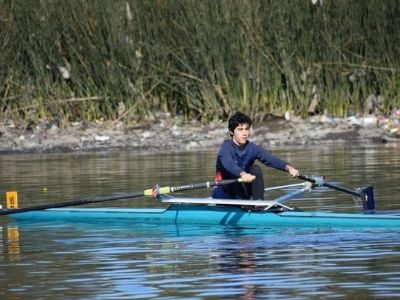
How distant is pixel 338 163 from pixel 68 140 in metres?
8.59

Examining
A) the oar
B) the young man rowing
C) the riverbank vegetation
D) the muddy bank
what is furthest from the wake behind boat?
the riverbank vegetation

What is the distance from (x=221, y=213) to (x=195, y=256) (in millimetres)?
2457

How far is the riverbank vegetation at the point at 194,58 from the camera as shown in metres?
26.9

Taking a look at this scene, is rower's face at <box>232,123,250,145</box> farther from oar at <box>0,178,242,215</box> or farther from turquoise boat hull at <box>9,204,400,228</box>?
turquoise boat hull at <box>9,204,400,228</box>

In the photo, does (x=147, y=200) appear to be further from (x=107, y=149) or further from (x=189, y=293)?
(x=107, y=149)

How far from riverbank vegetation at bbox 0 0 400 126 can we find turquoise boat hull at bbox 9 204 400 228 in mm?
11873

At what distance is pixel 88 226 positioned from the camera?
587 inches

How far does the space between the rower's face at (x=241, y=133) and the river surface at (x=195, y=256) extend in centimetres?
103

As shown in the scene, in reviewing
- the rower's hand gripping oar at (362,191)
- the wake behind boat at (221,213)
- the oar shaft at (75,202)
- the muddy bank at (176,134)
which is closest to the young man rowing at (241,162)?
the wake behind boat at (221,213)

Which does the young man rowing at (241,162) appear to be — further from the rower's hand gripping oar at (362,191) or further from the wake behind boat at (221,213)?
the rower's hand gripping oar at (362,191)

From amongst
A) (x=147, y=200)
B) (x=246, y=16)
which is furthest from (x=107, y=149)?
(x=147, y=200)

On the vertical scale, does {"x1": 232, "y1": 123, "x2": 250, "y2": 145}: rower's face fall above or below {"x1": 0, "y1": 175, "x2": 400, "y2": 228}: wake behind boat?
above

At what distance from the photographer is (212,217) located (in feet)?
47.0

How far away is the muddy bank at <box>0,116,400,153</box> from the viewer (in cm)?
2648
